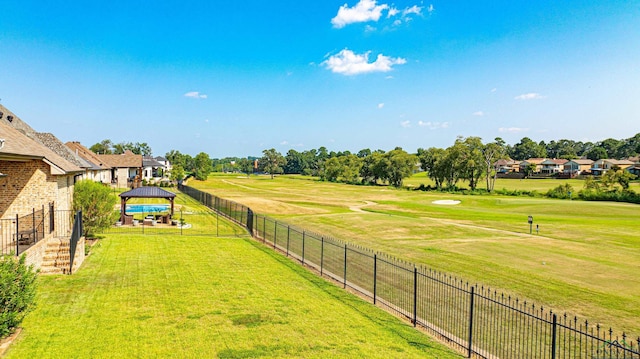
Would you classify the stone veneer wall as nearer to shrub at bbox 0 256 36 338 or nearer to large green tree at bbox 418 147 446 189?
shrub at bbox 0 256 36 338

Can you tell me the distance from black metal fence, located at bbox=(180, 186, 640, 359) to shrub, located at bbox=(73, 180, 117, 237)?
9380mm

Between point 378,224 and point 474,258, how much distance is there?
1410 centimetres

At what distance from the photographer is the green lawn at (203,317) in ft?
28.3

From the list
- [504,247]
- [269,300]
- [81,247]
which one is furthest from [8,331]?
[504,247]

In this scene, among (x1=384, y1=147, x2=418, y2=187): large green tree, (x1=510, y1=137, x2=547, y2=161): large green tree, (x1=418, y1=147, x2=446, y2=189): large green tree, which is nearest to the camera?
(x1=418, y1=147, x2=446, y2=189): large green tree

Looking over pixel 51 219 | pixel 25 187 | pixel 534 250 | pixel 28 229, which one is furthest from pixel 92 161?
pixel 534 250

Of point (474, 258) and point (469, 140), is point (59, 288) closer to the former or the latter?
point (474, 258)

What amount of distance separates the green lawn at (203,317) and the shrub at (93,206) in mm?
4389

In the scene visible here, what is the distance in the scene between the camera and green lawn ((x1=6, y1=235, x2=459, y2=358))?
340 inches

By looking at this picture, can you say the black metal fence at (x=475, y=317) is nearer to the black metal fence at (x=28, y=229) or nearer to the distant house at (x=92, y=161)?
the black metal fence at (x=28, y=229)

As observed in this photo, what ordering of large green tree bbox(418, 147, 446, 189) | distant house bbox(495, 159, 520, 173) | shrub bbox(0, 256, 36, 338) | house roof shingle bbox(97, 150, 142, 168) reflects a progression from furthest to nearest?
distant house bbox(495, 159, 520, 173) → large green tree bbox(418, 147, 446, 189) → house roof shingle bbox(97, 150, 142, 168) → shrub bbox(0, 256, 36, 338)

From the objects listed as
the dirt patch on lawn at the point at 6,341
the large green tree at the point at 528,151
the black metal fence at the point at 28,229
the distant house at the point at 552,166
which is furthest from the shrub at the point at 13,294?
the large green tree at the point at 528,151

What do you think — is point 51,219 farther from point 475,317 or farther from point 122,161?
point 122,161

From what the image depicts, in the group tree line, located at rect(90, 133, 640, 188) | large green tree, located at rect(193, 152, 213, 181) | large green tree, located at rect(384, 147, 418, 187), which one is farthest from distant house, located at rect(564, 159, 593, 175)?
large green tree, located at rect(193, 152, 213, 181)
